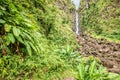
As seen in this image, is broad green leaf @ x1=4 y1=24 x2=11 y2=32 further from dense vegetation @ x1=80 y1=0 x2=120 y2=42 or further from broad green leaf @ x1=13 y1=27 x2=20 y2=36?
dense vegetation @ x1=80 y1=0 x2=120 y2=42

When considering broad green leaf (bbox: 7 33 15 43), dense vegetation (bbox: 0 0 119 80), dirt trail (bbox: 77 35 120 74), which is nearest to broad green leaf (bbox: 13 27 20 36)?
dense vegetation (bbox: 0 0 119 80)

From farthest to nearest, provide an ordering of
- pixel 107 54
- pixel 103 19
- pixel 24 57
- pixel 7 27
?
pixel 103 19 < pixel 107 54 < pixel 24 57 < pixel 7 27

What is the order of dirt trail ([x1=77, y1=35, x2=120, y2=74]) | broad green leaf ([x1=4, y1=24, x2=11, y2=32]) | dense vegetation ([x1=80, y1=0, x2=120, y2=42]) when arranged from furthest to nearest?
dense vegetation ([x1=80, y1=0, x2=120, y2=42]), dirt trail ([x1=77, y1=35, x2=120, y2=74]), broad green leaf ([x1=4, y1=24, x2=11, y2=32])

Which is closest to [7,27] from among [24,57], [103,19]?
[24,57]

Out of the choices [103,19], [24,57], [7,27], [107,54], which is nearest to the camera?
[7,27]

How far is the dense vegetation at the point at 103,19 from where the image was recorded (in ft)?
79.1

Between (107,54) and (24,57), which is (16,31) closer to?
(24,57)

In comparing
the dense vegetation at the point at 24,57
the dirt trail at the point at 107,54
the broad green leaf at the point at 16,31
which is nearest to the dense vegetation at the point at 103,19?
the dirt trail at the point at 107,54

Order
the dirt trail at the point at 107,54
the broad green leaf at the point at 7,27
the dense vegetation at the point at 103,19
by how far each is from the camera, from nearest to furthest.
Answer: the broad green leaf at the point at 7,27, the dirt trail at the point at 107,54, the dense vegetation at the point at 103,19

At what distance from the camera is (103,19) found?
1101 inches

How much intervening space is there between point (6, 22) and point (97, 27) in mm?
21080

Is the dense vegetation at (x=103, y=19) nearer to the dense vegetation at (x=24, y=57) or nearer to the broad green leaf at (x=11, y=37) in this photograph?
the dense vegetation at (x=24, y=57)

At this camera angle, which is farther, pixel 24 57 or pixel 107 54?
pixel 107 54

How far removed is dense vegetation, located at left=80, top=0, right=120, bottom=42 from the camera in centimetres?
2412
